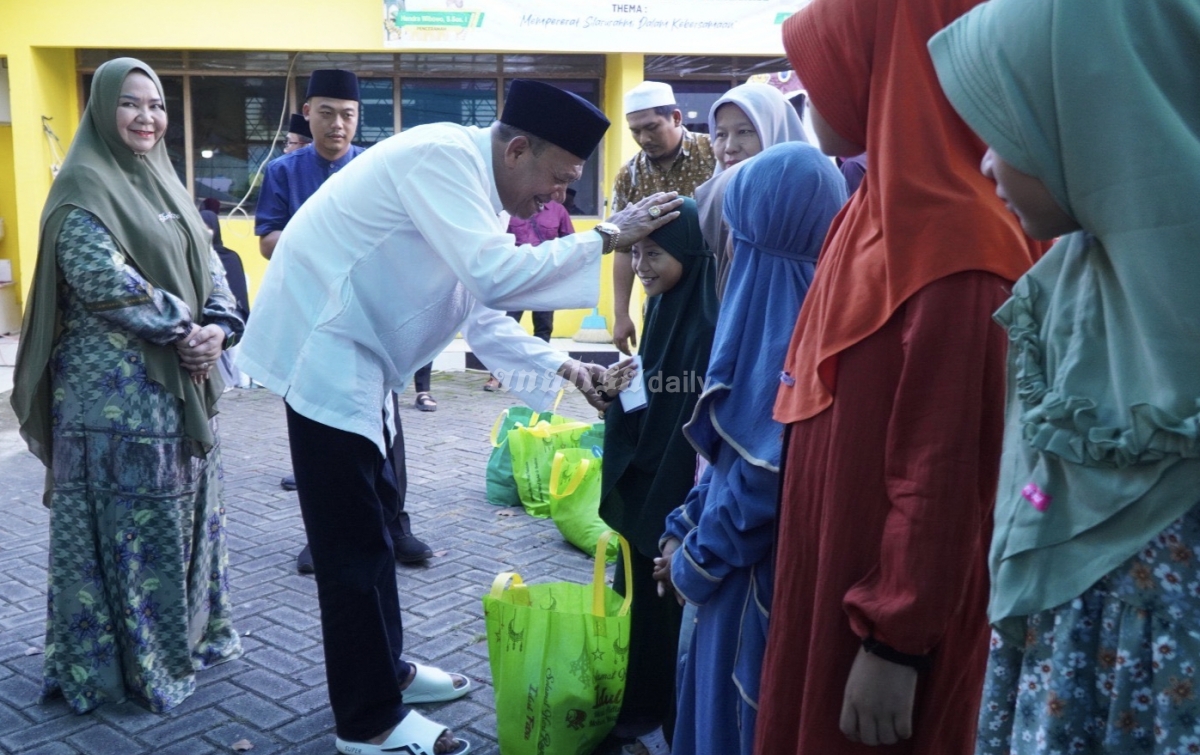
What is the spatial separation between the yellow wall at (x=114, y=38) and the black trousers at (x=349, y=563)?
8409mm

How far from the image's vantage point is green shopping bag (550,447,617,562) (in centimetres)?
496

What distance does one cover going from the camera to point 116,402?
344 centimetres

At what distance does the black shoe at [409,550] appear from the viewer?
4.79m

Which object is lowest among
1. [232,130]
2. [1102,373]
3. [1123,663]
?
[1123,663]

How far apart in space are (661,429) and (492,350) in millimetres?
653

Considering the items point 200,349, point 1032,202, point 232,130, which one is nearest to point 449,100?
point 232,130

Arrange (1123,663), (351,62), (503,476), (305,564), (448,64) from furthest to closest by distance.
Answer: (448,64), (351,62), (503,476), (305,564), (1123,663)

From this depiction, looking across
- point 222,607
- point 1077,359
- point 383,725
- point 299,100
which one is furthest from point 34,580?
point 299,100

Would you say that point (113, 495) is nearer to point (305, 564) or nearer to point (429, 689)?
point (429, 689)

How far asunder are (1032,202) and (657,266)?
169 cm

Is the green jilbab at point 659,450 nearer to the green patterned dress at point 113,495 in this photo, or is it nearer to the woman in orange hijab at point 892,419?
the woman in orange hijab at point 892,419

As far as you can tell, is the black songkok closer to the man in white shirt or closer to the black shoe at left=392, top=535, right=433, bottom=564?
the black shoe at left=392, top=535, right=433, bottom=564

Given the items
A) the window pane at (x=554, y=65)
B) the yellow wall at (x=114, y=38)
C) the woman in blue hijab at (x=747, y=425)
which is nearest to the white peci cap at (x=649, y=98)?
the woman in blue hijab at (x=747, y=425)

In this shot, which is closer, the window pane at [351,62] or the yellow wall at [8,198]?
the window pane at [351,62]
